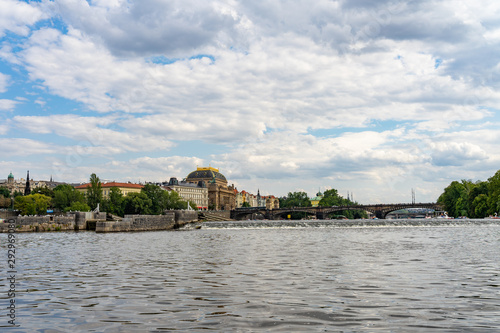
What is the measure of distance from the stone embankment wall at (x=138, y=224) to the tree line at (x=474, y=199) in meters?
78.3

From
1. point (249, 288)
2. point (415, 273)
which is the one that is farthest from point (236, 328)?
point (415, 273)

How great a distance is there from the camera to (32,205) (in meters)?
143

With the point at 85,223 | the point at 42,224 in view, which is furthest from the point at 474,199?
the point at 42,224

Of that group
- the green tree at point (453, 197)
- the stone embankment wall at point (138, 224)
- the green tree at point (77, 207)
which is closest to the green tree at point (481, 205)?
the green tree at point (453, 197)

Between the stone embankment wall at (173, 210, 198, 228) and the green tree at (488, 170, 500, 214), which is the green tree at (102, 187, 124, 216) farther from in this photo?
the green tree at (488, 170, 500, 214)

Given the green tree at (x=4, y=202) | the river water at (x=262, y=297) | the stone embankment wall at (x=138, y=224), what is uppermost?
the green tree at (x=4, y=202)

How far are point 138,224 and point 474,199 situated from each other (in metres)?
91.5

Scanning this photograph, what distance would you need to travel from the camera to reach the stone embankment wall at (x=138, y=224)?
7988 centimetres

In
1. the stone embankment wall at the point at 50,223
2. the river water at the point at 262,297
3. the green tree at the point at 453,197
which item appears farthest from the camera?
the green tree at the point at 453,197

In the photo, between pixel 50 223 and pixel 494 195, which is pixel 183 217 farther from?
pixel 494 195

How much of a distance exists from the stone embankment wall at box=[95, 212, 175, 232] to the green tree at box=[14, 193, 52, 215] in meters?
54.8

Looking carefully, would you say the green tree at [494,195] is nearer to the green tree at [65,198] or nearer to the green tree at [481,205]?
the green tree at [481,205]

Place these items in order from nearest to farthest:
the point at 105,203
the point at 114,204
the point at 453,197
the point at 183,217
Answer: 1. the point at 183,217
2. the point at 105,203
3. the point at 114,204
4. the point at 453,197

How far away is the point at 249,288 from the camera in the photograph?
16484mm
